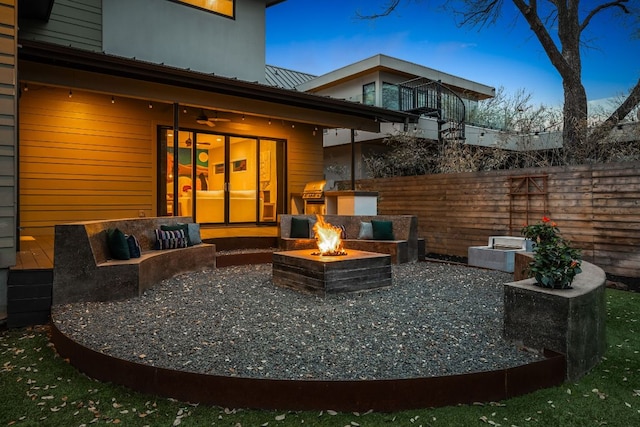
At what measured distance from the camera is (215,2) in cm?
1022

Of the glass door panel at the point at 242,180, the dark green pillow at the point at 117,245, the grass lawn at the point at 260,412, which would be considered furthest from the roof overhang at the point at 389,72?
the grass lawn at the point at 260,412

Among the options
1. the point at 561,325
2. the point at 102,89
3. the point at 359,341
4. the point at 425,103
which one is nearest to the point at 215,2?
the point at 102,89

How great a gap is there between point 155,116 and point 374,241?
5.73 metres

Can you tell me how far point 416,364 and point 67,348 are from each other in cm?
284

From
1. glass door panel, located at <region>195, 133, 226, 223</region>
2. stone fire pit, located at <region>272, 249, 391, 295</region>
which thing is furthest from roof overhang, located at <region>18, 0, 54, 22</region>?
stone fire pit, located at <region>272, 249, 391, 295</region>

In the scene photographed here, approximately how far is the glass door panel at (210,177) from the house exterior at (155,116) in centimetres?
3

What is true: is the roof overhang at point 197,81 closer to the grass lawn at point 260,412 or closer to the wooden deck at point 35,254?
the wooden deck at point 35,254

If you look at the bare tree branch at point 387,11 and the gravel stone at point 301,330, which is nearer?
the gravel stone at point 301,330

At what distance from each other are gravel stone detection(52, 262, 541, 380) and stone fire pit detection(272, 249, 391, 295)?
0.14 meters

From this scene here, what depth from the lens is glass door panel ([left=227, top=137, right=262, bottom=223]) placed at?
1080 centimetres

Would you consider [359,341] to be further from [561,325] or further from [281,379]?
[561,325]

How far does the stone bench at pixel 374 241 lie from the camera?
303 inches

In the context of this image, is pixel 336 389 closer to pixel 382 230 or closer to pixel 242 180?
pixel 382 230

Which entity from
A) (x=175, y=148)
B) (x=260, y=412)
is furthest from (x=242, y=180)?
(x=260, y=412)
